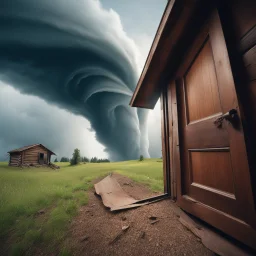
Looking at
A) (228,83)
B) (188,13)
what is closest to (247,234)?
(228,83)

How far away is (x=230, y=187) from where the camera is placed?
162cm

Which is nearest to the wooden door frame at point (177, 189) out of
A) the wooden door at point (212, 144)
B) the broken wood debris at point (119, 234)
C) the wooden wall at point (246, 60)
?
the wooden door at point (212, 144)

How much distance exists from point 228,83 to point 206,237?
7.00 ft

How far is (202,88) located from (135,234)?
2.81 meters

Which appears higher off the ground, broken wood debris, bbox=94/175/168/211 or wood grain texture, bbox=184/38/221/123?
wood grain texture, bbox=184/38/221/123

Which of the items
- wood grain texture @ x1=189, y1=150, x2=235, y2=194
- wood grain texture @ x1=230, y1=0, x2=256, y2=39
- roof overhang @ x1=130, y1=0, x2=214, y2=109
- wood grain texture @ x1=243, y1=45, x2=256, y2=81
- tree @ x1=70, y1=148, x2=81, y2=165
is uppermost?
roof overhang @ x1=130, y1=0, x2=214, y2=109

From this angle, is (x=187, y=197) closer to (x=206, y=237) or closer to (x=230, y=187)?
(x=206, y=237)

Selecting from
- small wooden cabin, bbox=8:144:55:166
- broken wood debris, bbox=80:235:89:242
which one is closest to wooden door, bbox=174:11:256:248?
broken wood debris, bbox=80:235:89:242

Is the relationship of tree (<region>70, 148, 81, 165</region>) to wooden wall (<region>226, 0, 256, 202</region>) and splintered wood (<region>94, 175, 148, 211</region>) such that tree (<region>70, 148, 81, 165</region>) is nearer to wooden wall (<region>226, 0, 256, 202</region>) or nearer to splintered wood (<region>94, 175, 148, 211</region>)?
splintered wood (<region>94, 175, 148, 211</region>)

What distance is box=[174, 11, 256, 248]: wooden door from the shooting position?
4.64 ft

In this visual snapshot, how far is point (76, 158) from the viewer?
86.5ft

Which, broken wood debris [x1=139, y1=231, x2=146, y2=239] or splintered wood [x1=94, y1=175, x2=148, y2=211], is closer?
broken wood debris [x1=139, y1=231, x2=146, y2=239]

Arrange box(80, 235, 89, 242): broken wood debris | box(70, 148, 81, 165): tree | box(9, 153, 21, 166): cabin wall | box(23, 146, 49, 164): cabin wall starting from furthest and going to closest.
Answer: box(70, 148, 81, 165): tree
box(23, 146, 49, 164): cabin wall
box(9, 153, 21, 166): cabin wall
box(80, 235, 89, 242): broken wood debris

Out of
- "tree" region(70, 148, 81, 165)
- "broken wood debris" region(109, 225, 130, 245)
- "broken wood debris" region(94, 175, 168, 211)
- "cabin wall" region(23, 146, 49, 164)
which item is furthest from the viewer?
"tree" region(70, 148, 81, 165)
